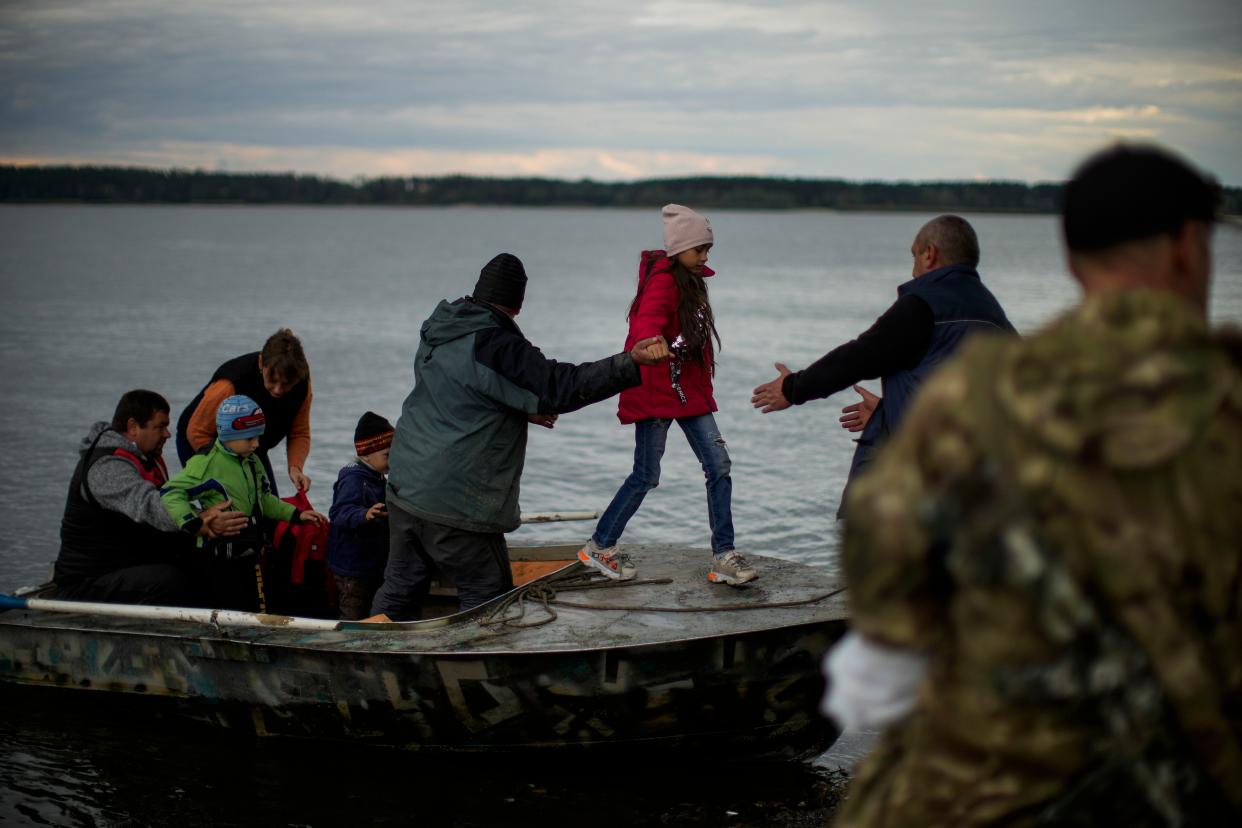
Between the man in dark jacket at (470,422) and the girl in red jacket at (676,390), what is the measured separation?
620 mm

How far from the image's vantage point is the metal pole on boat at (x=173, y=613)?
6332mm

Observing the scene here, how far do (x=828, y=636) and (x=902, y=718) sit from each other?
12.4 ft

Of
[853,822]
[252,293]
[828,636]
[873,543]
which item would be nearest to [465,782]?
[828,636]

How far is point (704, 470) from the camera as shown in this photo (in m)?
6.56

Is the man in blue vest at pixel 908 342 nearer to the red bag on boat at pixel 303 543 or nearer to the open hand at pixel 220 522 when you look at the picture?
the open hand at pixel 220 522

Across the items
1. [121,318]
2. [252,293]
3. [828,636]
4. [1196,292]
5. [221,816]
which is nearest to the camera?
[1196,292]

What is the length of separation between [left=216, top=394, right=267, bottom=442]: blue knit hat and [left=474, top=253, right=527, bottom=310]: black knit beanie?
1637 millimetres

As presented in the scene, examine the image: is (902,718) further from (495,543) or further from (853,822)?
(495,543)

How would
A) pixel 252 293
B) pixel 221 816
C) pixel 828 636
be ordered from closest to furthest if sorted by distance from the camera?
pixel 828 636
pixel 221 816
pixel 252 293

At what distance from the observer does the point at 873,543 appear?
6.33 feet

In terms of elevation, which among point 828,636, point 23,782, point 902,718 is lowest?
point 23,782

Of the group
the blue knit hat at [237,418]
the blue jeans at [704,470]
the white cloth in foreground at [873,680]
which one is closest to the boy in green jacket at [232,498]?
the blue knit hat at [237,418]

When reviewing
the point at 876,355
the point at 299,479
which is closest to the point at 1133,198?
the point at 876,355

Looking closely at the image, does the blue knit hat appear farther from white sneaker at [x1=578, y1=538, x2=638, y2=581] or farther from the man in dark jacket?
white sneaker at [x1=578, y1=538, x2=638, y2=581]
